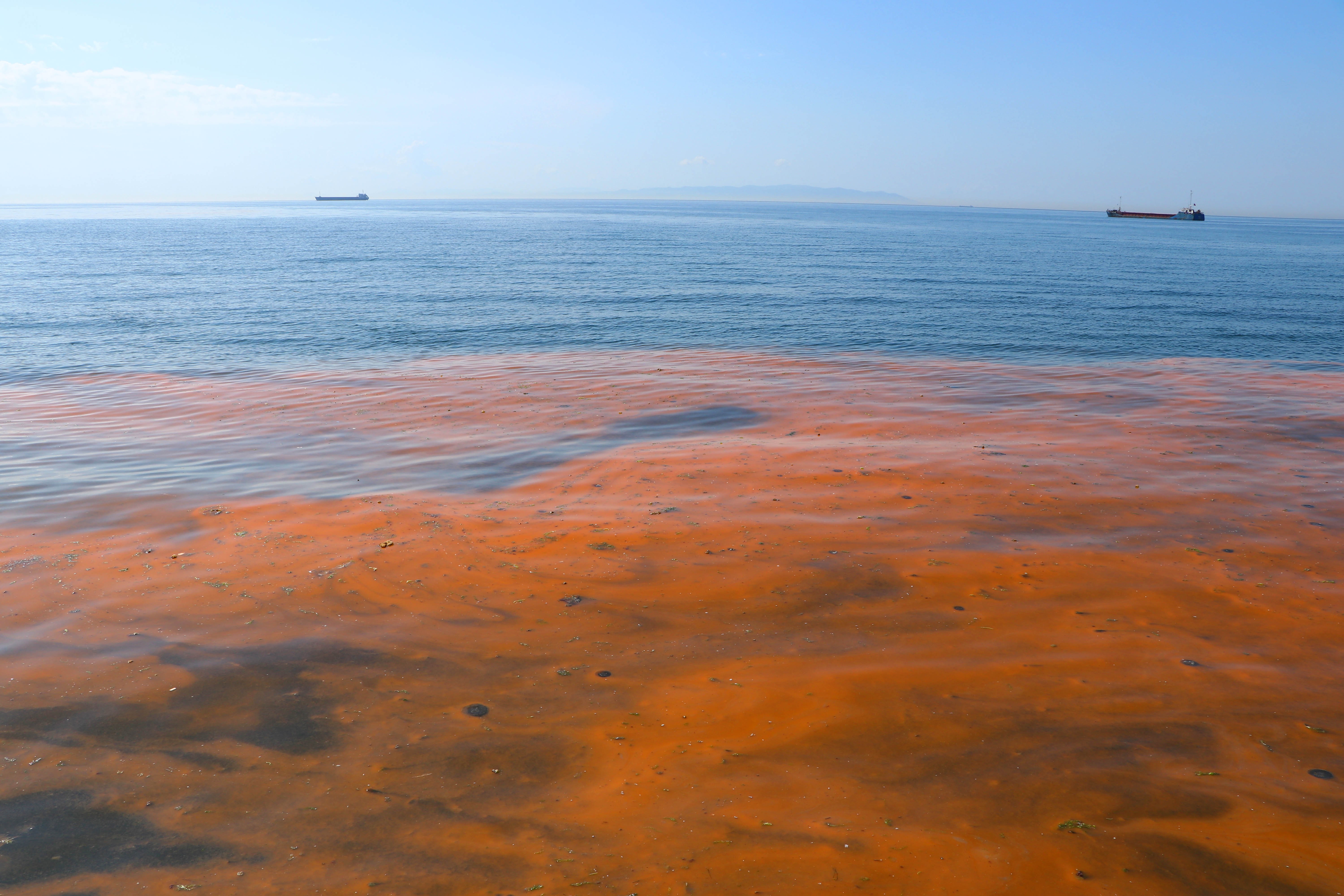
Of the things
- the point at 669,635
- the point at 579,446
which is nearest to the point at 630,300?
the point at 579,446

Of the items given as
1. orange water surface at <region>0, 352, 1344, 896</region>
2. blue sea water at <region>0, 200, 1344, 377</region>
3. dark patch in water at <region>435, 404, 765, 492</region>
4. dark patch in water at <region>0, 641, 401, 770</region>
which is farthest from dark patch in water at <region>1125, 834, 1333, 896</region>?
blue sea water at <region>0, 200, 1344, 377</region>

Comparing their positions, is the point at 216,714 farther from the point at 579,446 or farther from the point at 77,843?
the point at 579,446

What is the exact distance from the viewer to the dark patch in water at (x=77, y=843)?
14.6 ft

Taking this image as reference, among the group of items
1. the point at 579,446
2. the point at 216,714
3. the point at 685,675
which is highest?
the point at 579,446

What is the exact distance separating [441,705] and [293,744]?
3.75 ft

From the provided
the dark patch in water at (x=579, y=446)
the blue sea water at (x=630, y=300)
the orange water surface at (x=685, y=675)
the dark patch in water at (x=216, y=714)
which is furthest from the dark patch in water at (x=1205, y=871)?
the blue sea water at (x=630, y=300)

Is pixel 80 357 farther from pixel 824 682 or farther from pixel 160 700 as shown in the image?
pixel 824 682

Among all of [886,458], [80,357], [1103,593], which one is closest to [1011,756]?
[1103,593]

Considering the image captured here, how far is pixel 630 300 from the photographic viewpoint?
37656 millimetres

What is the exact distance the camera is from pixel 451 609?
7.86m

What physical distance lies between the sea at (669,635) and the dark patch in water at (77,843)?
25 millimetres

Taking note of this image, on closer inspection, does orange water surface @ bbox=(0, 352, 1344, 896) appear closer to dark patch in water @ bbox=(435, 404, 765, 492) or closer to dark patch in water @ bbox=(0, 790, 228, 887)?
dark patch in water @ bbox=(0, 790, 228, 887)

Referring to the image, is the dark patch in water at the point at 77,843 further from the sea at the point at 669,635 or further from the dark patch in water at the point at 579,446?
the dark patch in water at the point at 579,446

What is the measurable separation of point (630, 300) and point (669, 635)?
105 ft
